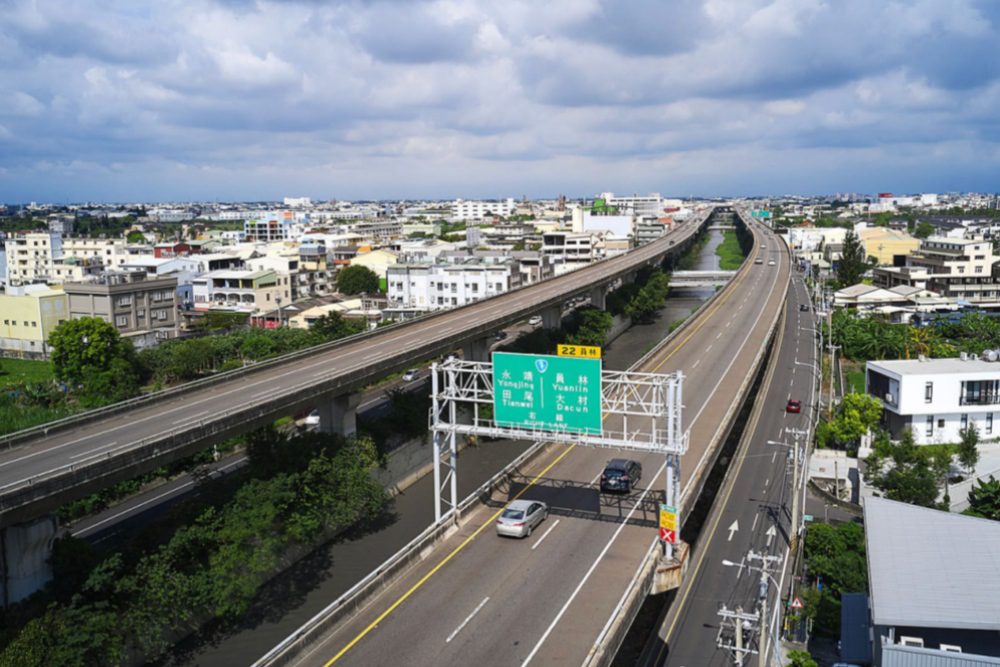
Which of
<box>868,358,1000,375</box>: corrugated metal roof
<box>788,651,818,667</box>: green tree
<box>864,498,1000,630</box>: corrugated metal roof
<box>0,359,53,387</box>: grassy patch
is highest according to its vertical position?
<box>868,358,1000,375</box>: corrugated metal roof

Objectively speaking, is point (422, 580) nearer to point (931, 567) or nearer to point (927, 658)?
point (927, 658)

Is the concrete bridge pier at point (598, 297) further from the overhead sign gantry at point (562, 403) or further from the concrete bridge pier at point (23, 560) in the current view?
the concrete bridge pier at point (23, 560)

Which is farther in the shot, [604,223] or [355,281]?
[604,223]

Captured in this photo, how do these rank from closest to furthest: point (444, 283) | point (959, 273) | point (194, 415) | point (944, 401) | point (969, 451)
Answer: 1. point (194, 415)
2. point (969, 451)
3. point (944, 401)
4. point (959, 273)
5. point (444, 283)

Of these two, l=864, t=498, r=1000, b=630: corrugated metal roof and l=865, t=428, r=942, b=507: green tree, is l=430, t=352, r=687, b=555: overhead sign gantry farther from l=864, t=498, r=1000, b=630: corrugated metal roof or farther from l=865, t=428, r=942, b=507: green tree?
l=865, t=428, r=942, b=507: green tree

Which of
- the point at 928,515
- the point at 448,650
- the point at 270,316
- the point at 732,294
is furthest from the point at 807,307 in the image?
the point at 448,650

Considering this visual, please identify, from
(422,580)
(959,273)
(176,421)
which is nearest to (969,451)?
(422,580)

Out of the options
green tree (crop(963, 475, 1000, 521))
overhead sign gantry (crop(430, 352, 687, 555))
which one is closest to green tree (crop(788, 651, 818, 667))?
overhead sign gantry (crop(430, 352, 687, 555))
